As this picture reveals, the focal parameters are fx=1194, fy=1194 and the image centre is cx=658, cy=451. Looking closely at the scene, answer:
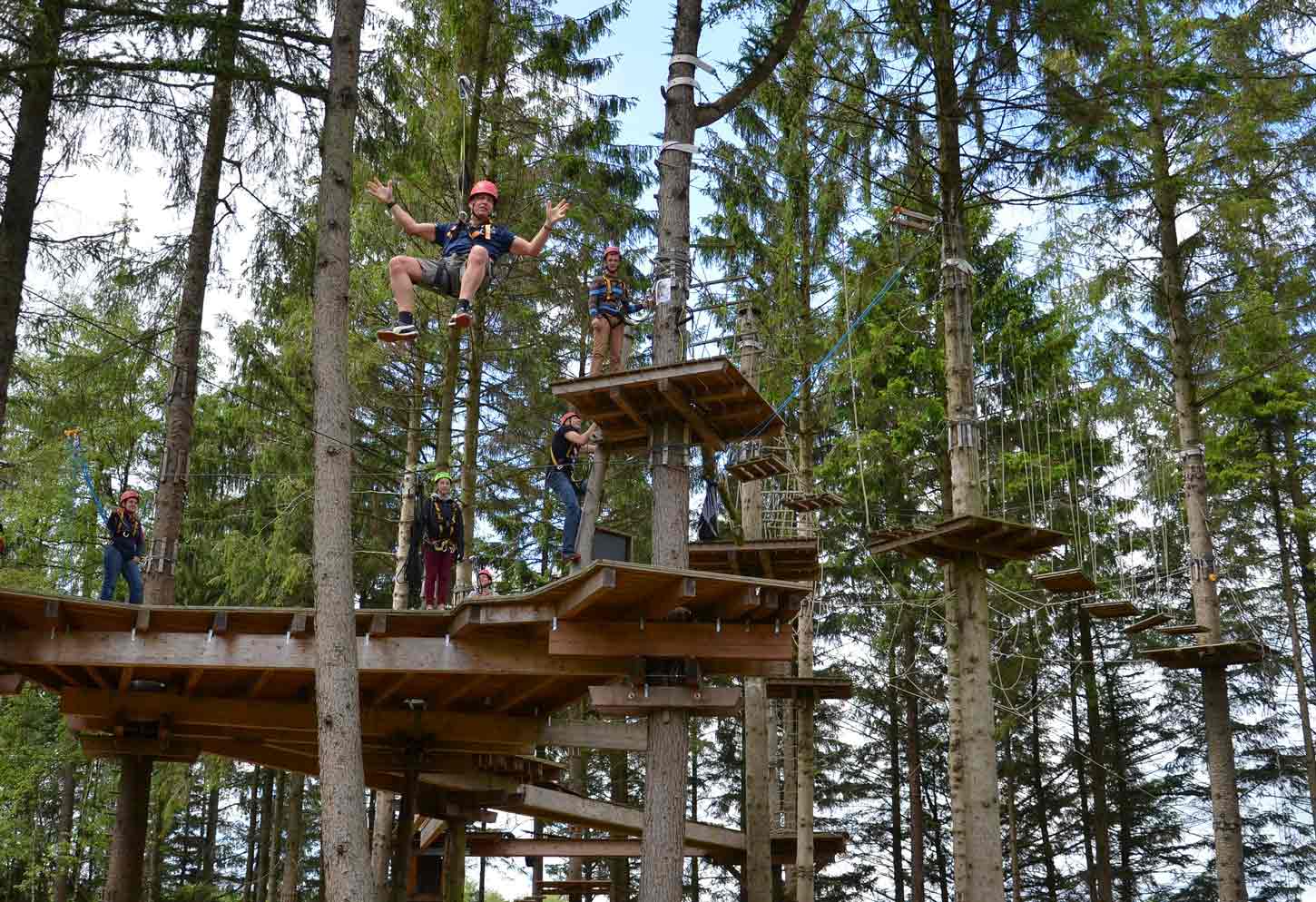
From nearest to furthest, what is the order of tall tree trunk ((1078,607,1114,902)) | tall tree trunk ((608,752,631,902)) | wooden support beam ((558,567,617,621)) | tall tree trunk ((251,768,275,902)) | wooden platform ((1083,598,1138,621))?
wooden support beam ((558,567,617,621))
wooden platform ((1083,598,1138,621))
tall tree trunk ((608,752,631,902))
tall tree trunk ((1078,607,1114,902))
tall tree trunk ((251,768,275,902))

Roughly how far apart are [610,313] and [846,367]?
7.29 metres

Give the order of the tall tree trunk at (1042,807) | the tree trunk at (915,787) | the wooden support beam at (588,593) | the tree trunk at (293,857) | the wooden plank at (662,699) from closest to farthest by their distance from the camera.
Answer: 1. the wooden support beam at (588,593)
2. the wooden plank at (662,699)
3. the tree trunk at (293,857)
4. the tree trunk at (915,787)
5. the tall tree trunk at (1042,807)

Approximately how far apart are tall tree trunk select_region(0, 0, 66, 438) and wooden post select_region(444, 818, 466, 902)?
6363mm

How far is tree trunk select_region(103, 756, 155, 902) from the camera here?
1022cm

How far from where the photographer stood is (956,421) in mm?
11070

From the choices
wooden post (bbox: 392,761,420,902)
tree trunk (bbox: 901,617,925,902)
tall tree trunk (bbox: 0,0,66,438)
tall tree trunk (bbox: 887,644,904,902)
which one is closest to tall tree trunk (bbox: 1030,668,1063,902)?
tree trunk (bbox: 901,617,925,902)

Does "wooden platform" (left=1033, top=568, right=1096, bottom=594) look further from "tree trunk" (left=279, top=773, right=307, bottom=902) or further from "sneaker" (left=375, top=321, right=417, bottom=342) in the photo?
"tree trunk" (left=279, top=773, right=307, bottom=902)

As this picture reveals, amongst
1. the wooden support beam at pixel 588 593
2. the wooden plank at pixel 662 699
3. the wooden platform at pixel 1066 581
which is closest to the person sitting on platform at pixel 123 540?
the wooden support beam at pixel 588 593

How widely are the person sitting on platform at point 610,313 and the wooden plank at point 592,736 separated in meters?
3.51

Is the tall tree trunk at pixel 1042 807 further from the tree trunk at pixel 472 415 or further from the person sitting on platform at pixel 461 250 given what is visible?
the person sitting on platform at pixel 461 250

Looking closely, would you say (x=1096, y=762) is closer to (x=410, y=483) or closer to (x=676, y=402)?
(x=410, y=483)

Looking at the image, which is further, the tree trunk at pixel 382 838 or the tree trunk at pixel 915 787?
the tree trunk at pixel 915 787

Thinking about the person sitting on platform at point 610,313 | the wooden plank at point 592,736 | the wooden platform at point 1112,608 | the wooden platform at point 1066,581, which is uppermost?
the person sitting on platform at point 610,313

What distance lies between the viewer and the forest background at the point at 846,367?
473 inches
